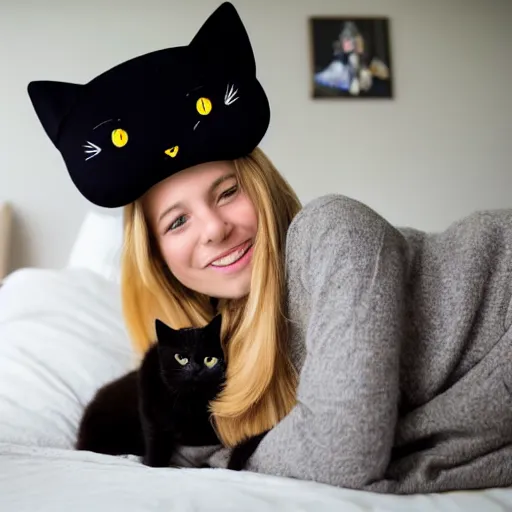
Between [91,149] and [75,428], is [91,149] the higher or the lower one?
the higher one

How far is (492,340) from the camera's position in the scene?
29.9 inches

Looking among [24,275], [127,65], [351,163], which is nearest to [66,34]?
[24,275]

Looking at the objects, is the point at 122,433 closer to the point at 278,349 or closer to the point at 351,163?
the point at 278,349

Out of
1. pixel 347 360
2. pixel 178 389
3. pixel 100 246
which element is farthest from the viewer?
pixel 100 246

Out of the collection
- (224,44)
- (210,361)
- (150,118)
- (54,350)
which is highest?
(224,44)

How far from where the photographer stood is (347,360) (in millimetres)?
662

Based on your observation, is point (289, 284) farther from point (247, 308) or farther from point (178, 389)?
point (178, 389)

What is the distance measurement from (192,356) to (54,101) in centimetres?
46

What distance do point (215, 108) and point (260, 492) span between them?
1.87 ft

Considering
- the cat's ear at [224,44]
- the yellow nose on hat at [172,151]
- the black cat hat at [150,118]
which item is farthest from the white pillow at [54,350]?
the cat's ear at [224,44]

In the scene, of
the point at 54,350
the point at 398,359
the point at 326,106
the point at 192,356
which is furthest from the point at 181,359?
the point at 326,106

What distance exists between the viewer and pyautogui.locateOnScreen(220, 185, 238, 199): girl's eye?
3.18 ft

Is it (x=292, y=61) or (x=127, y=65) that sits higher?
(x=292, y=61)

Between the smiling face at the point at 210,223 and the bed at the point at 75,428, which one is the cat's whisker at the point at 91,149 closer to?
the smiling face at the point at 210,223
